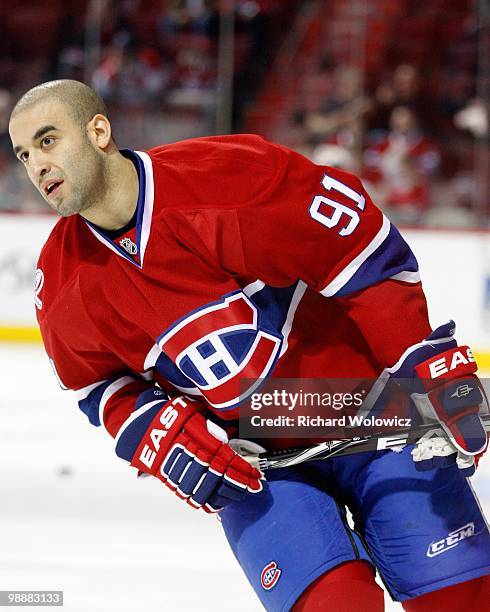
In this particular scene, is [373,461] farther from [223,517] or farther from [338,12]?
[338,12]

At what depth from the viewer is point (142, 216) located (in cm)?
157

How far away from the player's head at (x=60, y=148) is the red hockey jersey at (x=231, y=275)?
0.08 meters

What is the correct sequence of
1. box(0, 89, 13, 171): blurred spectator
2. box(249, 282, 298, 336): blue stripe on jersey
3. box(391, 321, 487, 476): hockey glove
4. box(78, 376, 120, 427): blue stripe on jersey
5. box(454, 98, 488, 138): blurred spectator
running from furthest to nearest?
box(0, 89, 13, 171): blurred spectator < box(454, 98, 488, 138): blurred spectator < box(78, 376, 120, 427): blue stripe on jersey < box(249, 282, 298, 336): blue stripe on jersey < box(391, 321, 487, 476): hockey glove

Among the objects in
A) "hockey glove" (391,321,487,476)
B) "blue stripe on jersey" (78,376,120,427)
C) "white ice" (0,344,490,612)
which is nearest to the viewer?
"hockey glove" (391,321,487,476)

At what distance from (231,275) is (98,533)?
1248 mm

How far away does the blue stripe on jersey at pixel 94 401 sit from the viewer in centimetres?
176

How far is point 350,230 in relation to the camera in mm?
1579

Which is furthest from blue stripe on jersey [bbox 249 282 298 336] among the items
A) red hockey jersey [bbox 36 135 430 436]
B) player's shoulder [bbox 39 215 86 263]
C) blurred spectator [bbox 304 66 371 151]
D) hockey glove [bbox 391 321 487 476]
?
blurred spectator [bbox 304 66 371 151]

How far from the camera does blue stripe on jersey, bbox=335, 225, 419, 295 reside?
5.17 ft

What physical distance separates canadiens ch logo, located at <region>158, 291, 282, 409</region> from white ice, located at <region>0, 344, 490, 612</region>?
74 cm

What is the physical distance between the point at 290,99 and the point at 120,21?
108cm

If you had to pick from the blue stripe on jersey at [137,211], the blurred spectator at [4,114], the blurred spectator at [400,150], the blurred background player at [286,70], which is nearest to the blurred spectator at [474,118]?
the blurred background player at [286,70]

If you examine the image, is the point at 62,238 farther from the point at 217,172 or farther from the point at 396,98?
the point at 396,98

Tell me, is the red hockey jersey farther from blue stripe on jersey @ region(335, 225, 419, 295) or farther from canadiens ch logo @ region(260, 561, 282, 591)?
canadiens ch logo @ region(260, 561, 282, 591)
